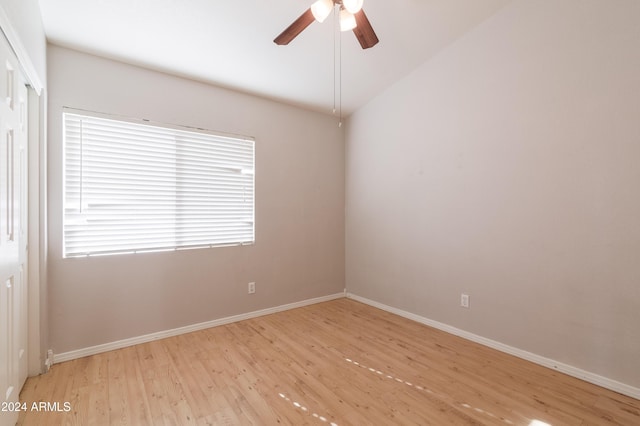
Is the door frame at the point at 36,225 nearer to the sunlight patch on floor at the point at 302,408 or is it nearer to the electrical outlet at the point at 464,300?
the sunlight patch on floor at the point at 302,408

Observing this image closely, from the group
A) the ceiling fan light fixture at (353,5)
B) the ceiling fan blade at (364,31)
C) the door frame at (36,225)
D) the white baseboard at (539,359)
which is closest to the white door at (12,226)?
the door frame at (36,225)

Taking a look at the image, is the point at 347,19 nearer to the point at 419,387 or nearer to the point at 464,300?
the point at 419,387

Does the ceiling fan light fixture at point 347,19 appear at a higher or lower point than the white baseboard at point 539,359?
higher

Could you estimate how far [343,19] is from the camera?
2059 millimetres

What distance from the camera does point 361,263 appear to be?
14.0 feet

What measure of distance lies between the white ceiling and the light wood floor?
2.66 meters

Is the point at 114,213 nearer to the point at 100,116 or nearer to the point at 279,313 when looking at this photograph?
the point at 100,116

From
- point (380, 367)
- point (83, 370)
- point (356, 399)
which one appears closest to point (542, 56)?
point (380, 367)

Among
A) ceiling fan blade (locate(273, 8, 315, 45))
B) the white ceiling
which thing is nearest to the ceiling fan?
ceiling fan blade (locate(273, 8, 315, 45))

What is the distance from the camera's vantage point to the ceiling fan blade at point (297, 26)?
199 cm

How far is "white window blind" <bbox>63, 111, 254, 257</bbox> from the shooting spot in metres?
2.65

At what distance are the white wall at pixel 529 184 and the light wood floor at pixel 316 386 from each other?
0.45 metres

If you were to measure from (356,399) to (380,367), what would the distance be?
0.49 meters

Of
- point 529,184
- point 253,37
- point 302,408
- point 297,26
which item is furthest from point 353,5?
point 302,408
